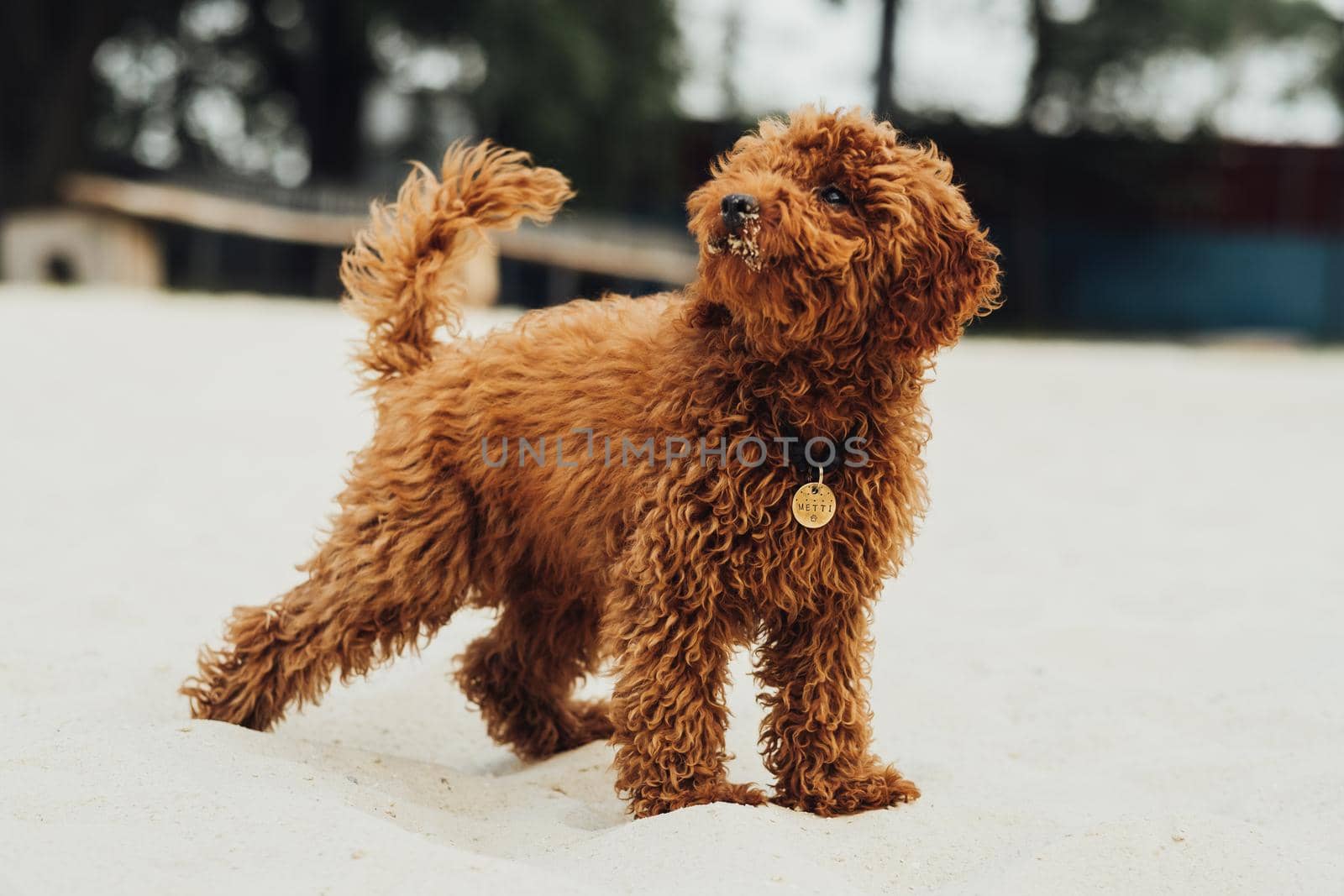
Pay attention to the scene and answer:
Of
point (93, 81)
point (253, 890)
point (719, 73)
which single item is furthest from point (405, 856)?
point (719, 73)

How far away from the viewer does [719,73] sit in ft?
Result: 89.9

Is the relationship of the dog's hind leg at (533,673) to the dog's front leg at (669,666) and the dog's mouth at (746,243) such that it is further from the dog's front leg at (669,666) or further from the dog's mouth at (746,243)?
the dog's mouth at (746,243)

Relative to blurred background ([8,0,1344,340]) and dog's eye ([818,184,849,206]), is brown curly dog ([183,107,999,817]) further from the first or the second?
blurred background ([8,0,1344,340])

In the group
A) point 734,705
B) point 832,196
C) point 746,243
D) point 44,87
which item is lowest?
point 734,705

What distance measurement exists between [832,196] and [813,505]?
78cm

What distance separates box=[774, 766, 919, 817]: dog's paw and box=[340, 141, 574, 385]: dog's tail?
5.79 feet

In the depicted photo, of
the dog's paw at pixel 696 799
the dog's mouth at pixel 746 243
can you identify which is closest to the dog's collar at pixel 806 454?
the dog's mouth at pixel 746 243

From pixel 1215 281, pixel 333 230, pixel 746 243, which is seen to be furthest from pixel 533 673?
pixel 1215 281

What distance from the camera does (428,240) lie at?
4285 mm

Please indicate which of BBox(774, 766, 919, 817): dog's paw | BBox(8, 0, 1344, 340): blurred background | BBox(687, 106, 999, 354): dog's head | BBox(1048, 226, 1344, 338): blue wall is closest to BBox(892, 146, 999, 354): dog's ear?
BBox(687, 106, 999, 354): dog's head

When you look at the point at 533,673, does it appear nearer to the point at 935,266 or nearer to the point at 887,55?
the point at 935,266

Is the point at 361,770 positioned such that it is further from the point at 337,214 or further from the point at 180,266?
the point at 180,266

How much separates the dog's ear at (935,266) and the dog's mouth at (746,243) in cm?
38

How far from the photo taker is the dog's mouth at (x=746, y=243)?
3.18 metres
